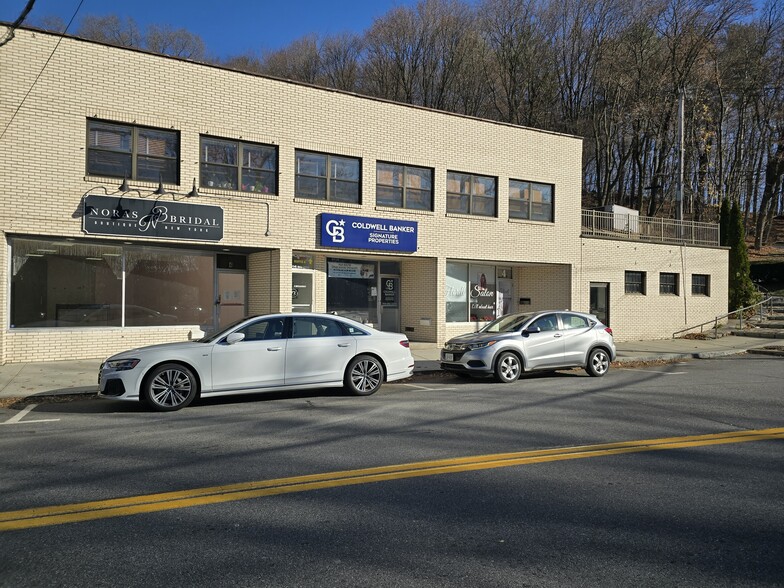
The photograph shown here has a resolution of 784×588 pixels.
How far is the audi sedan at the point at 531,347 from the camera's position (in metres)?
13.0

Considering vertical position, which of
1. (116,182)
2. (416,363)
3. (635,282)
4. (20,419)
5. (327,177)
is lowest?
(20,419)

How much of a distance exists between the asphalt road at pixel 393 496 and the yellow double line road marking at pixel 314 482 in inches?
1.0

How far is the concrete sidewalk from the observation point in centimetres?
1139

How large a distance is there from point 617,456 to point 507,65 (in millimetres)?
38072

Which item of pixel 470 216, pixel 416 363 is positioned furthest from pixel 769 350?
pixel 416 363

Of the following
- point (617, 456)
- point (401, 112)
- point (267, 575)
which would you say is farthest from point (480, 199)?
point (267, 575)

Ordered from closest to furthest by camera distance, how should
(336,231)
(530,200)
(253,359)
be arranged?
(253,359) < (336,231) < (530,200)

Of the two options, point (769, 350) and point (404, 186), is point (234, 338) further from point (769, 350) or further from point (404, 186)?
point (769, 350)

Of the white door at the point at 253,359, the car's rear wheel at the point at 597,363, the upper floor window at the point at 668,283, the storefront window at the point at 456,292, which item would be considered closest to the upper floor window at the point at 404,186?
the storefront window at the point at 456,292

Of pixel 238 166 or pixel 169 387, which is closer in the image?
pixel 169 387

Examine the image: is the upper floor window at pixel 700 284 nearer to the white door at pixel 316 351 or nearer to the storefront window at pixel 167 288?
the storefront window at pixel 167 288

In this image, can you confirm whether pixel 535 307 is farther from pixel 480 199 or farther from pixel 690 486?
pixel 690 486

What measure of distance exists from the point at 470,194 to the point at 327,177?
16.4 feet

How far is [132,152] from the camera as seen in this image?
15.1 m
